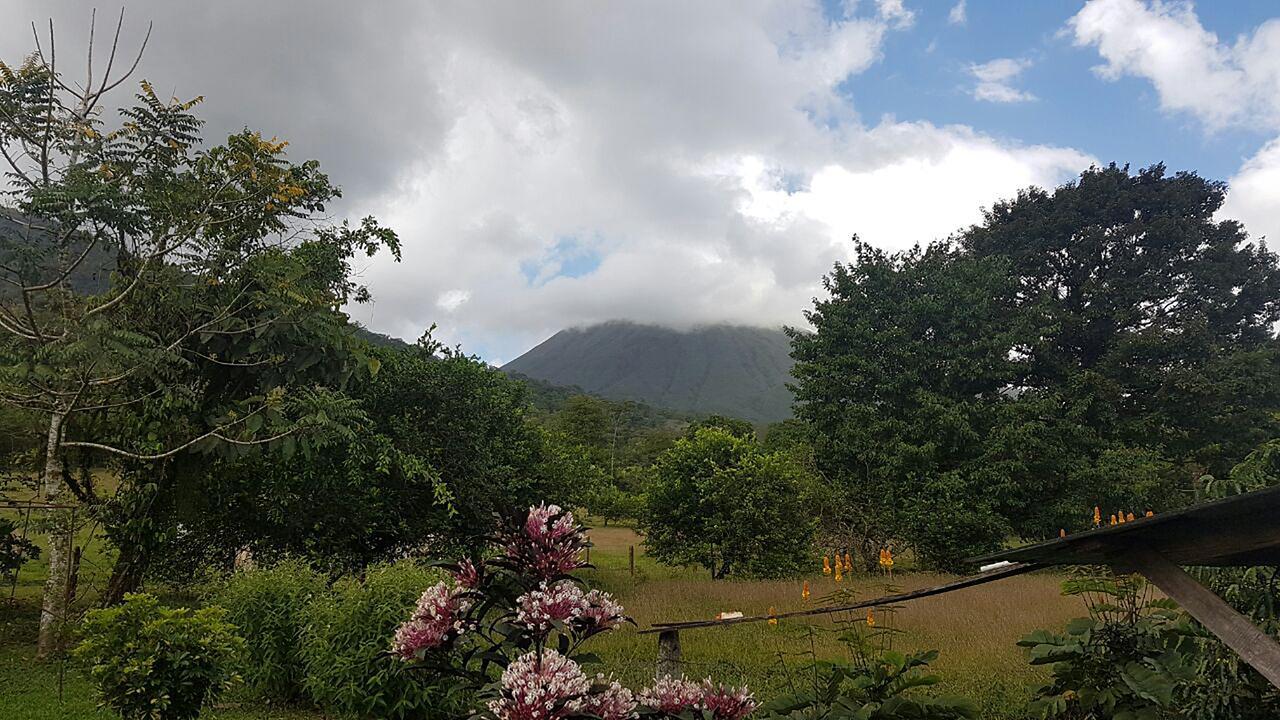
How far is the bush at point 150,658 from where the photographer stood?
443cm

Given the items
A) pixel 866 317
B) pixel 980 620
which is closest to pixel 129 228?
pixel 980 620

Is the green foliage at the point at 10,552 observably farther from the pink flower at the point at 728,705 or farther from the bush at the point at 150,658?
the pink flower at the point at 728,705

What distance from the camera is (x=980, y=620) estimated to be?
33.0ft

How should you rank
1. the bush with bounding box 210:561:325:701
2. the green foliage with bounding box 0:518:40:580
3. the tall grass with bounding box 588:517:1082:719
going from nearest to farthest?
the bush with bounding box 210:561:325:701
the tall grass with bounding box 588:517:1082:719
the green foliage with bounding box 0:518:40:580

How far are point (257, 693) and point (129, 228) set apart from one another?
5.05 m

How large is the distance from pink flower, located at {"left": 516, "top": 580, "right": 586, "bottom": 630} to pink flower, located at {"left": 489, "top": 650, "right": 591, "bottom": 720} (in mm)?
127

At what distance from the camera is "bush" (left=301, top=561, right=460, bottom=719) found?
5863mm

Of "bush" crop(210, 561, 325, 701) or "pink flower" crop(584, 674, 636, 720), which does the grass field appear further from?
"pink flower" crop(584, 674, 636, 720)

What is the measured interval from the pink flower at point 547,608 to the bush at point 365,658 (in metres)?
3.87

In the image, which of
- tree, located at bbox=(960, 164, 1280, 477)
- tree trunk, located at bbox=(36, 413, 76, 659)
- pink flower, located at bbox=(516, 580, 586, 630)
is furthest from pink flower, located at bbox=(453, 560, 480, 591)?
tree, located at bbox=(960, 164, 1280, 477)

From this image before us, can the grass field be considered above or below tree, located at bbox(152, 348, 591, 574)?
below

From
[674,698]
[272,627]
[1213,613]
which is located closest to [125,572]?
[272,627]

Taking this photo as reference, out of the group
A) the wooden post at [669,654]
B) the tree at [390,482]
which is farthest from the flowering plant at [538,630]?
the tree at [390,482]

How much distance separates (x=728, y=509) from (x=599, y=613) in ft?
50.1
